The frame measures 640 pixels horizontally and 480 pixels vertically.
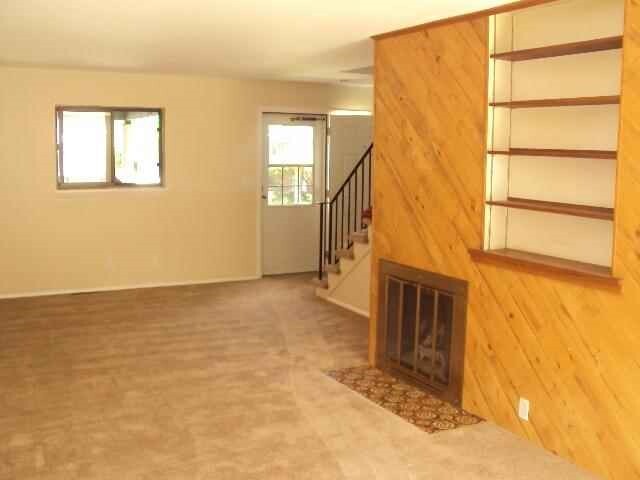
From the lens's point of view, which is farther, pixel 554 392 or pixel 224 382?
pixel 224 382

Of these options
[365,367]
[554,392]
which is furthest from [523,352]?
[365,367]

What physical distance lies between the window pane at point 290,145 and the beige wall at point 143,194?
0.85 feet

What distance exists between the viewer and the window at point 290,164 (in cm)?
850

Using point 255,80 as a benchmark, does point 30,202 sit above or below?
below

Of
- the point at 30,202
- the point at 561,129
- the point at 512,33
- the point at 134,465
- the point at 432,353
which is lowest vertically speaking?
the point at 134,465

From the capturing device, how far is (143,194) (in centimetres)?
775

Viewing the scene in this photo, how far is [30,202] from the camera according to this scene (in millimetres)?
7262

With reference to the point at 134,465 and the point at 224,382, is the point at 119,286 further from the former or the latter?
the point at 134,465

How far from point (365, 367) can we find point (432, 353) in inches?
28.7

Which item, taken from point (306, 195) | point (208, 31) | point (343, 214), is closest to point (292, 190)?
point (306, 195)

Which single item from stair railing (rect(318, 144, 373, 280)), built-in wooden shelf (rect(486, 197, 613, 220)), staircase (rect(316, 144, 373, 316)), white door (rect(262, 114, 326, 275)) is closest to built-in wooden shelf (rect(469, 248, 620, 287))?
built-in wooden shelf (rect(486, 197, 613, 220))

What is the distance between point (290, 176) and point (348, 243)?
1.38 m

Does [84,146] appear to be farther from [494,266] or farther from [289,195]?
[494,266]

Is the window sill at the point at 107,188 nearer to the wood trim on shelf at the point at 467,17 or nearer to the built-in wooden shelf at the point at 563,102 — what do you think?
the wood trim on shelf at the point at 467,17
